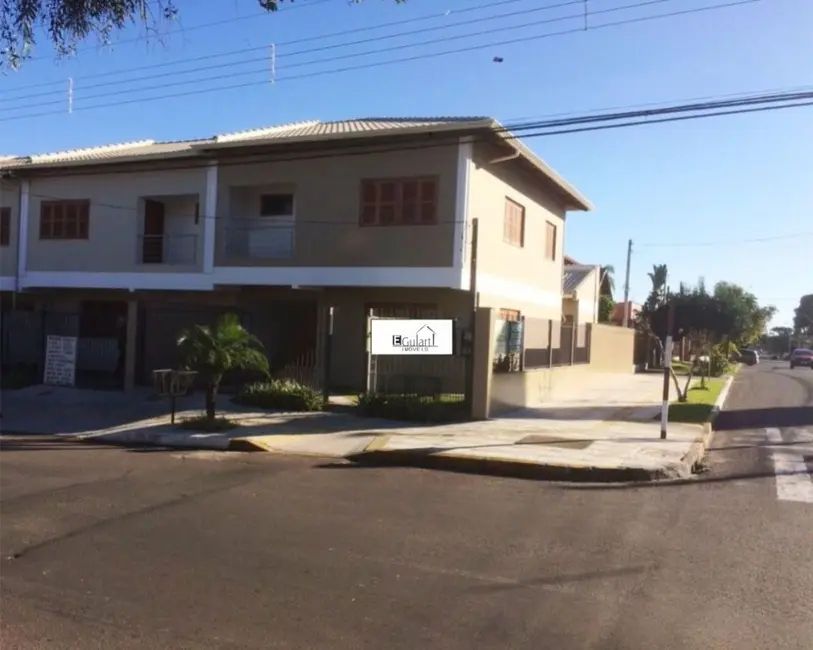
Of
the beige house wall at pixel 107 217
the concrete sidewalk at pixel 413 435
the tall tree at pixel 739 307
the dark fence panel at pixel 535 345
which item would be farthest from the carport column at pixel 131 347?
the tall tree at pixel 739 307

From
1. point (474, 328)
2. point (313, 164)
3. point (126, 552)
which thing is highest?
point (313, 164)

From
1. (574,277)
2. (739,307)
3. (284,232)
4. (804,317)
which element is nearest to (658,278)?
(739,307)

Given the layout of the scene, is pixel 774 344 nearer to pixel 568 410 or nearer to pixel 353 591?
pixel 568 410

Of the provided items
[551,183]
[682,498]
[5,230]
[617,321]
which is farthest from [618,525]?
[617,321]

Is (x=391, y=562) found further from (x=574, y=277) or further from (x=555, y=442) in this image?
(x=574, y=277)

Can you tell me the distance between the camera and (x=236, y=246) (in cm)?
2120

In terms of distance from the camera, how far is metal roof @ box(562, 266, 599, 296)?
3270cm

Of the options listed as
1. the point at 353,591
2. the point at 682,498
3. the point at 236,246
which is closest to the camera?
the point at 353,591

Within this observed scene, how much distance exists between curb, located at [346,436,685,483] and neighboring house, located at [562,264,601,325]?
19.0 meters

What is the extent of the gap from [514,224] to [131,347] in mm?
10058

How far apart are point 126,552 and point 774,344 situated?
143317mm

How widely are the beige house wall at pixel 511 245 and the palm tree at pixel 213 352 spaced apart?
21.4ft

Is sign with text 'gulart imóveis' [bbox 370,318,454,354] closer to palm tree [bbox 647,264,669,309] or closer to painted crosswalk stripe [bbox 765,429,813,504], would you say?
painted crosswalk stripe [bbox 765,429,813,504]

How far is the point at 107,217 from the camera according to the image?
74.5ft
